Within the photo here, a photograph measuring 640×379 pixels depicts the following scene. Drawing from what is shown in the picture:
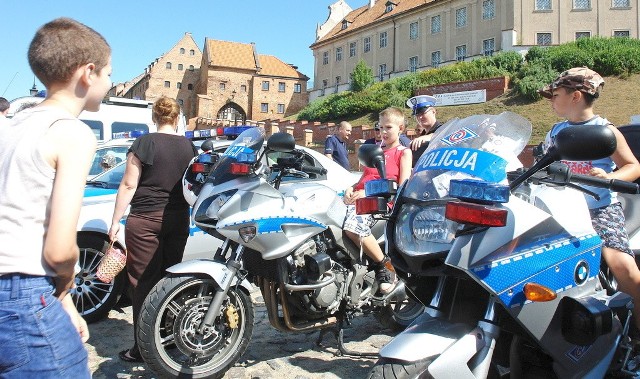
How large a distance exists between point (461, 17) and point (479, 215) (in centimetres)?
5121

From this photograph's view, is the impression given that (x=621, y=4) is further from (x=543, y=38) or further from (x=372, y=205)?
(x=372, y=205)

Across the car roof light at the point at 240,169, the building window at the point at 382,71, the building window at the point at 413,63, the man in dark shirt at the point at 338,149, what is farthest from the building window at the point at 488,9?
the car roof light at the point at 240,169

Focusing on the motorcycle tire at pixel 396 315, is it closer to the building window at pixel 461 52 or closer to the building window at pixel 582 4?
the building window at pixel 461 52

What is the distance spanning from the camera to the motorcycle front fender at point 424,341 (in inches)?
84.4

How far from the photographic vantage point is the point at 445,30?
50625mm

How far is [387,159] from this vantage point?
4.46 metres

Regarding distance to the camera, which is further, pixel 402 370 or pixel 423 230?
pixel 423 230

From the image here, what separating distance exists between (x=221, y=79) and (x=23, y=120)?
72.3 meters

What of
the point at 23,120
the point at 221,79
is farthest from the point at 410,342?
the point at 221,79

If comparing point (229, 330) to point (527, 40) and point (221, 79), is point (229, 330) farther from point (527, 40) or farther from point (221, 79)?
point (221, 79)

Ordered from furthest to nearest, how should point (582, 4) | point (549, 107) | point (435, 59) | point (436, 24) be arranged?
point (435, 59) → point (436, 24) → point (582, 4) → point (549, 107)

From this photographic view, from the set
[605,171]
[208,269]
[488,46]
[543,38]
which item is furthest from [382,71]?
[208,269]

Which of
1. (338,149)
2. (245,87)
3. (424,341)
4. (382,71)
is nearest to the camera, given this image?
(424,341)

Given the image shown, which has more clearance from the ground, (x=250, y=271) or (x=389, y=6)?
(x=389, y=6)
